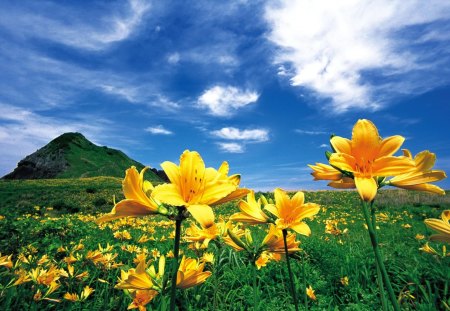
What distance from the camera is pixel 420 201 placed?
55.7 ft

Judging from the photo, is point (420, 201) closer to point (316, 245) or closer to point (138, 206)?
point (316, 245)

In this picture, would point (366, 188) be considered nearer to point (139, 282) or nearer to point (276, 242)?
point (276, 242)

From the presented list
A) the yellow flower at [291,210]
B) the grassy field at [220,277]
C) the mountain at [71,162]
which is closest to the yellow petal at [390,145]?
the yellow flower at [291,210]

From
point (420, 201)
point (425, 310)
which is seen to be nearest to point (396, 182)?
point (425, 310)

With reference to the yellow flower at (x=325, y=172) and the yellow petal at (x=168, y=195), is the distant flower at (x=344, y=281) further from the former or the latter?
the yellow petal at (x=168, y=195)

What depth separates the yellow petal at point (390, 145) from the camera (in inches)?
42.1

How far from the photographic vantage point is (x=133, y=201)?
3.30 feet

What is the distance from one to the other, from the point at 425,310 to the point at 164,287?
262 cm

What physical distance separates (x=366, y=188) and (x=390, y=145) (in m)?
0.24

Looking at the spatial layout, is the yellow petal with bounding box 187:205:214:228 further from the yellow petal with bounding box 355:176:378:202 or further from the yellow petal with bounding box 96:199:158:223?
the yellow petal with bounding box 355:176:378:202

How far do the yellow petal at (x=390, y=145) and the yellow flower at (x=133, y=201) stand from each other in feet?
2.92

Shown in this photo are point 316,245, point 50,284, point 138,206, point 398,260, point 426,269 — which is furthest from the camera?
point 316,245

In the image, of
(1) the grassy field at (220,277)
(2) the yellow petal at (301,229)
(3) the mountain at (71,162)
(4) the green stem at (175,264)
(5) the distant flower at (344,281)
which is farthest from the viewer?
(3) the mountain at (71,162)

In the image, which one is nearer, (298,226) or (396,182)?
(396,182)
